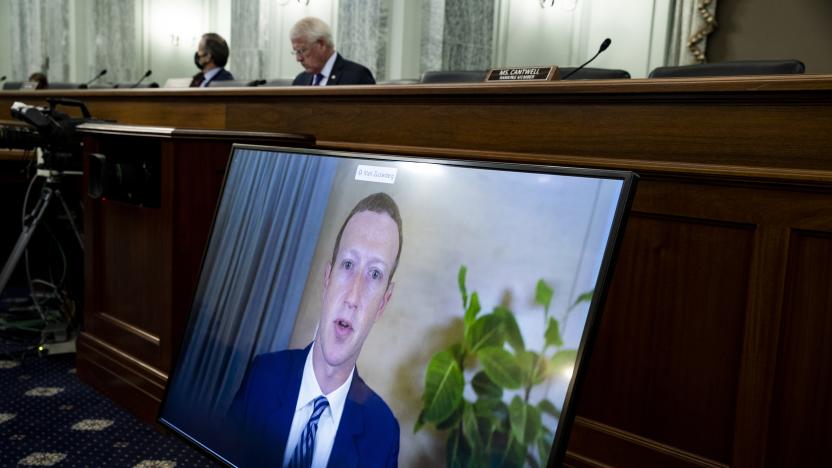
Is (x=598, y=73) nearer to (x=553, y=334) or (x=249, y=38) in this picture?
(x=553, y=334)

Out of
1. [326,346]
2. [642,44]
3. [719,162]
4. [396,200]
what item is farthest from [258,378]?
[642,44]

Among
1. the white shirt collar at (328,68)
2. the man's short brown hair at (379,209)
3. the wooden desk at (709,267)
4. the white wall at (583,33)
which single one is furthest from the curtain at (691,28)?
the man's short brown hair at (379,209)

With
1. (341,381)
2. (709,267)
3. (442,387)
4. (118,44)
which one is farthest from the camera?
(118,44)

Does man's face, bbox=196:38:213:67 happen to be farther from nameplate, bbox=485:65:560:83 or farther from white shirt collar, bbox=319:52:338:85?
nameplate, bbox=485:65:560:83

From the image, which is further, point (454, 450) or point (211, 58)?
point (211, 58)

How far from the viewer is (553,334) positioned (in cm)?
91

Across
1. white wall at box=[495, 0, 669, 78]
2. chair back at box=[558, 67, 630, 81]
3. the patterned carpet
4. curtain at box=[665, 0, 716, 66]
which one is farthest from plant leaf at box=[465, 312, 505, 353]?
white wall at box=[495, 0, 669, 78]

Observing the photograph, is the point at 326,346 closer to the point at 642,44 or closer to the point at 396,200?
the point at 396,200

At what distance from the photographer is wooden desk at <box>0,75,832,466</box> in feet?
4.45

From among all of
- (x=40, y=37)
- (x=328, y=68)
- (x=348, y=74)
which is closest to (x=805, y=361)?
(x=348, y=74)

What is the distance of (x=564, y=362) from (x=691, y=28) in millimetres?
4557

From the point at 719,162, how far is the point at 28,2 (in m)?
10.8

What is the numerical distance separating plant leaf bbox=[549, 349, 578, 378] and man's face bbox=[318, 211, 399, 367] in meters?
0.27

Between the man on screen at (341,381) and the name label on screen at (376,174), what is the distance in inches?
1.0
